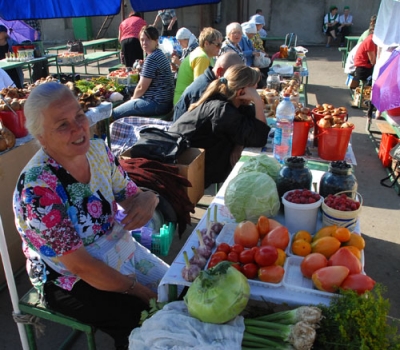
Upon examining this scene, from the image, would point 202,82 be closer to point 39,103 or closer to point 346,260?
point 39,103

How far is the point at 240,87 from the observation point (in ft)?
10.5

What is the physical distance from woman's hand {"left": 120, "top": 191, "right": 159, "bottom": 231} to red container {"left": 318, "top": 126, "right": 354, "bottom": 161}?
51.1 inches

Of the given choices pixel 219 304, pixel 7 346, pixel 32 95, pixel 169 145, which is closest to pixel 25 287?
pixel 7 346

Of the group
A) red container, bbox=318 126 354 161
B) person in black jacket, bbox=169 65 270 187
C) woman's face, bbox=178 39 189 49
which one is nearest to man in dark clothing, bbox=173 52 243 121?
person in black jacket, bbox=169 65 270 187

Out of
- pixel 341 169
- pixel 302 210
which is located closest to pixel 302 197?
pixel 302 210

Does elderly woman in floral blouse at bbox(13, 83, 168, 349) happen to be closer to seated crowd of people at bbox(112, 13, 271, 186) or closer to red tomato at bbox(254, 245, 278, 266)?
red tomato at bbox(254, 245, 278, 266)

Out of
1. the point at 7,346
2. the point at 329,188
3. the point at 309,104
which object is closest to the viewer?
the point at 329,188

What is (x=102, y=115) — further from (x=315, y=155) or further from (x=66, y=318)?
(x=66, y=318)

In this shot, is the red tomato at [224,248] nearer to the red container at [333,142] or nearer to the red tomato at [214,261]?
the red tomato at [214,261]

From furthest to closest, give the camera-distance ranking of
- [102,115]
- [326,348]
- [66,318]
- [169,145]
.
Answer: [102,115] < [169,145] < [66,318] < [326,348]

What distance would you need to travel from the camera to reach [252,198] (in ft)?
6.54

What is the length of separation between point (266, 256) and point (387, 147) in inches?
161

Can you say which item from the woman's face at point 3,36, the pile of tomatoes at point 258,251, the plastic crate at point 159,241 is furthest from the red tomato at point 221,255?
the woman's face at point 3,36

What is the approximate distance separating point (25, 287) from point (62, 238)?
5.52 ft
